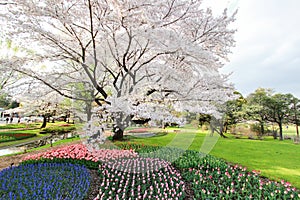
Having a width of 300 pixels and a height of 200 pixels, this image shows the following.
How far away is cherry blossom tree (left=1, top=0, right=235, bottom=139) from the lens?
5.25m

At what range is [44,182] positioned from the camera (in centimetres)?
384

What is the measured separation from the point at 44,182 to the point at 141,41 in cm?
514

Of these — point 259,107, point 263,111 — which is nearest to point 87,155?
point 259,107

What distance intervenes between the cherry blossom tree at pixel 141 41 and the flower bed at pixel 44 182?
1819 millimetres

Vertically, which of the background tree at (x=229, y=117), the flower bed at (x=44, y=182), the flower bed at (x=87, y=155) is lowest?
the flower bed at (x=44, y=182)

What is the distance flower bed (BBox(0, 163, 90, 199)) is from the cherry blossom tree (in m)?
1.82

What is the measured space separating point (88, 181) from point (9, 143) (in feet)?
33.6

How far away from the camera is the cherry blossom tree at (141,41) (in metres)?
5.25

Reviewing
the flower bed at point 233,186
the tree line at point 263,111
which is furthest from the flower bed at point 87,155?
the tree line at point 263,111

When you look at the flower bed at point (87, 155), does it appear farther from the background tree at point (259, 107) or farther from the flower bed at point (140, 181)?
the background tree at point (259, 107)

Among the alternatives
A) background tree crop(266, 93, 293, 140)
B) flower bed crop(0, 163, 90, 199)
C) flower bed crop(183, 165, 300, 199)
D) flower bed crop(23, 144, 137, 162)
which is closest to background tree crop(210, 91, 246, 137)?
background tree crop(266, 93, 293, 140)

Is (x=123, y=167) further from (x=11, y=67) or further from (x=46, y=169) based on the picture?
(x=11, y=67)

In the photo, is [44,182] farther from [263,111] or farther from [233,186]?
[263,111]

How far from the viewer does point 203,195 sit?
3.67 meters
